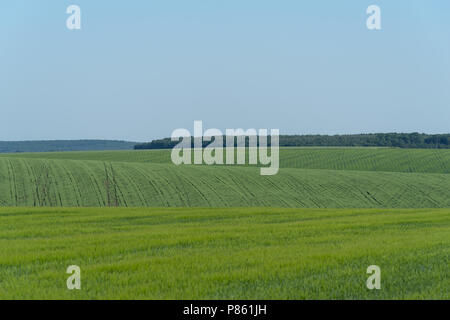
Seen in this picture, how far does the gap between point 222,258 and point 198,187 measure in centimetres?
2502

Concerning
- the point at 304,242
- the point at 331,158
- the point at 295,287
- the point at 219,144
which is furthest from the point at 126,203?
the point at 219,144

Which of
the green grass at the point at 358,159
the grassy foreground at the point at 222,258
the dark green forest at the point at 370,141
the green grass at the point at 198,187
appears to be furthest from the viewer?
the dark green forest at the point at 370,141

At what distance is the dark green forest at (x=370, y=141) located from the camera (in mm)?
107938

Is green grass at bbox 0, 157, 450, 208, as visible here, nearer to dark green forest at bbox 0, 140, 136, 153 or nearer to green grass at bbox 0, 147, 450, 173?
green grass at bbox 0, 147, 450, 173

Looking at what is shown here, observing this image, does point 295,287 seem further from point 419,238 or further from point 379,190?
point 379,190

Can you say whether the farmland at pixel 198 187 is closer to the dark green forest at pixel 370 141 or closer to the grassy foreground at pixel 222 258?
the grassy foreground at pixel 222 258

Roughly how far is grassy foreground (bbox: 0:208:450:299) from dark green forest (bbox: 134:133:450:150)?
9293 cm

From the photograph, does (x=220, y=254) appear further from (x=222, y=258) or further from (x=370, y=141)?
(x=370, y=141)

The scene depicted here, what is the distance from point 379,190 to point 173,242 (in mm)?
29127

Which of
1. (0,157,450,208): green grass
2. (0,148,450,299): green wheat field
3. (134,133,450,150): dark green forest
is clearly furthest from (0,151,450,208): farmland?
(134,133,450,150): dark green forest

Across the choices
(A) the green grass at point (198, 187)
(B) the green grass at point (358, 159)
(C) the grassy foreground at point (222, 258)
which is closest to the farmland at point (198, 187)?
(A) the green grass at point (198, 187)

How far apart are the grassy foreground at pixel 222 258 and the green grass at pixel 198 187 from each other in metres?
14.8

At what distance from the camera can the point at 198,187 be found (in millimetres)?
34156

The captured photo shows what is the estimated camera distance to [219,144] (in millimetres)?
77875
